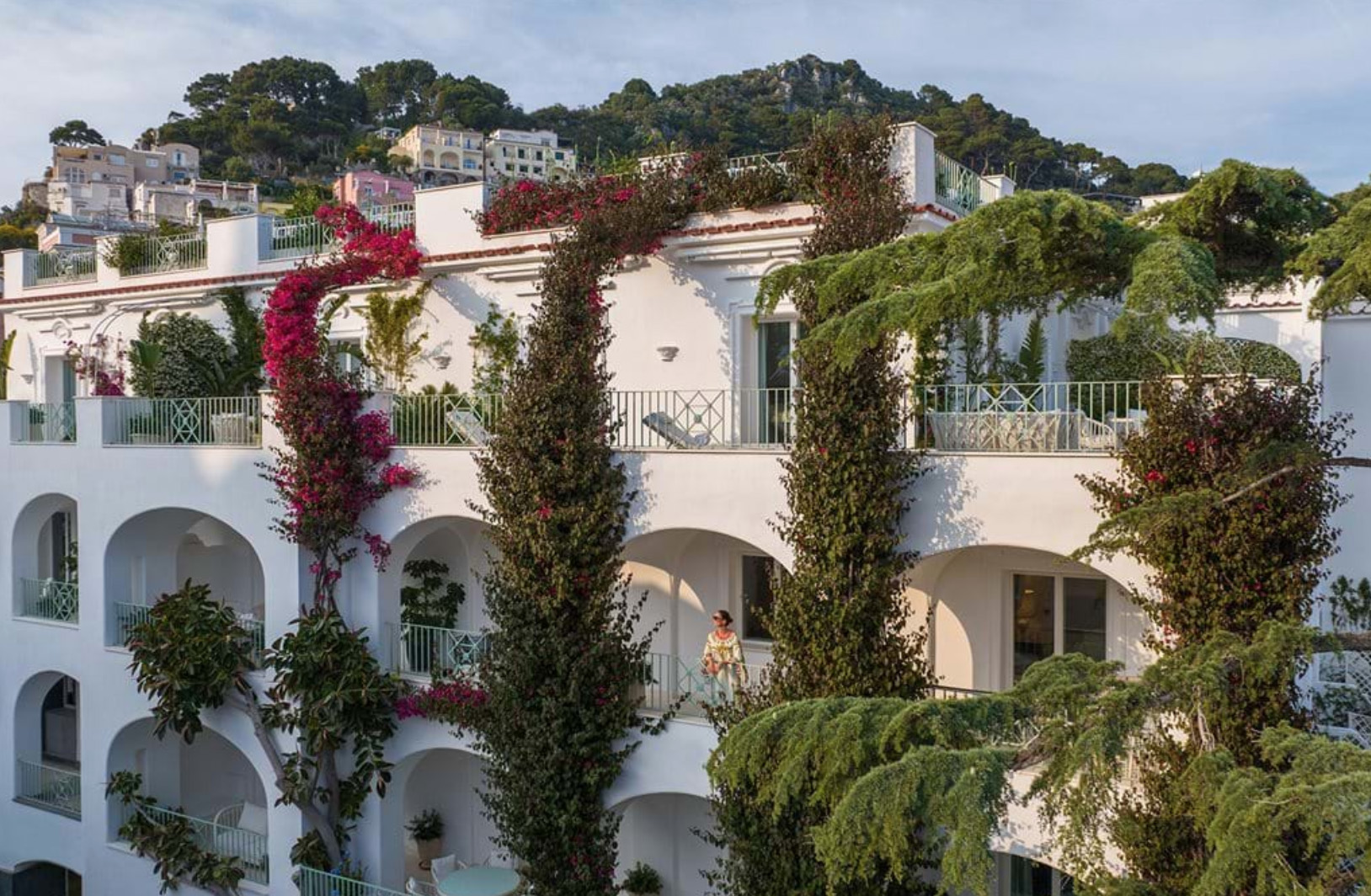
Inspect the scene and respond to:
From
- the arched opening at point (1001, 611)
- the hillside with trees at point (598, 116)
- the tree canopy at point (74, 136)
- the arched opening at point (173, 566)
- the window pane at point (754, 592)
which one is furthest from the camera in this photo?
the tree canopy at point (74, 136)

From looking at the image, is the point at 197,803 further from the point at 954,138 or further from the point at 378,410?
the point at 954,138

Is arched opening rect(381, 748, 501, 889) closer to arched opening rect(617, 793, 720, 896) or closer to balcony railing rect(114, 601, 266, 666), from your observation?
arched opening rect(617, 793, 720, 896)

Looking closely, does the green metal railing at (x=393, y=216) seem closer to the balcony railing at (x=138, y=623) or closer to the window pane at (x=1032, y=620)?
the balcony railing at (x=138, y=623)

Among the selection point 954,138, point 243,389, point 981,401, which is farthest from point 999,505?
point 954,138

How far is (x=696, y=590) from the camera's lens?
1569 cm

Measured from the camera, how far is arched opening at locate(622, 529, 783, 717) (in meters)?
15.3

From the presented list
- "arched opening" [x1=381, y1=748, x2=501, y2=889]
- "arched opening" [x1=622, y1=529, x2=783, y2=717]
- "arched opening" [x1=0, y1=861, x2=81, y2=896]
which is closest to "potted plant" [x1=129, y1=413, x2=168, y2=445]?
"arched opening" [x1=381, y1=748, x2=501, y2=889]

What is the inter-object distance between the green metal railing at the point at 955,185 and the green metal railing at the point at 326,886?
456 inches

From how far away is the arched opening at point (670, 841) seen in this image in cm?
1597

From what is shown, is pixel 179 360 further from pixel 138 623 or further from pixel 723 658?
pixel 723 658

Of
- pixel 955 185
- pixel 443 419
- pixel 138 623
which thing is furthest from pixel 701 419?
pixel 138 623

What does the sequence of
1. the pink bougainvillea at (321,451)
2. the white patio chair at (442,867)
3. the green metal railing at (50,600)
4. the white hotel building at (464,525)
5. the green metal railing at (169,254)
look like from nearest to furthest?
the white hotel building at (464,525) < the pink bougainvillea at (321,451) < the white patio chair at (442,867) < the green metal railing at (50,600) < the green metal railing at (169,254)

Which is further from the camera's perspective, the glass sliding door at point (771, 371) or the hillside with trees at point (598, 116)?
the hillside with trees at point (598, 116)

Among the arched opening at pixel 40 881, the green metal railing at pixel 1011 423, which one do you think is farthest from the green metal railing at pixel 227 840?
the green metal railing at pixel 1011 423
